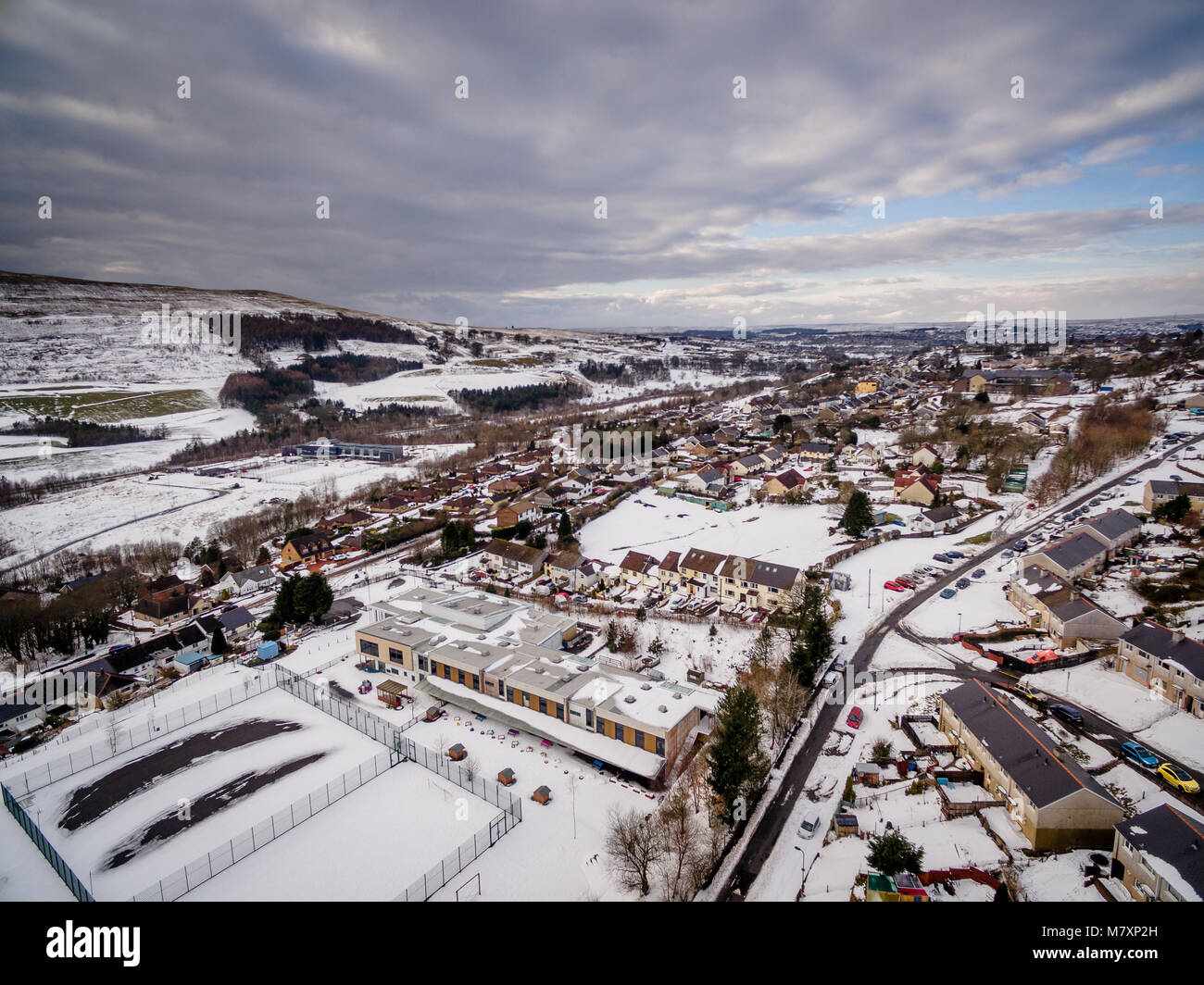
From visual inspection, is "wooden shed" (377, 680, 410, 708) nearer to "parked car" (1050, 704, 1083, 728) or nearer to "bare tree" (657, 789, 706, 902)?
"bare tree" (657, 789, 706, 902)

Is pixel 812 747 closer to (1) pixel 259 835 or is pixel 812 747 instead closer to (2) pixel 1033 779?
(2) pixel 1033 779

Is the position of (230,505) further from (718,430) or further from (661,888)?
(661,888)

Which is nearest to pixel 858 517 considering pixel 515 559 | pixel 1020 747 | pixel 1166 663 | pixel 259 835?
pixel 1166 663

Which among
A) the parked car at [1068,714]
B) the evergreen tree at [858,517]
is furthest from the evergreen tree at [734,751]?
the evergreen tree at [858,517]
